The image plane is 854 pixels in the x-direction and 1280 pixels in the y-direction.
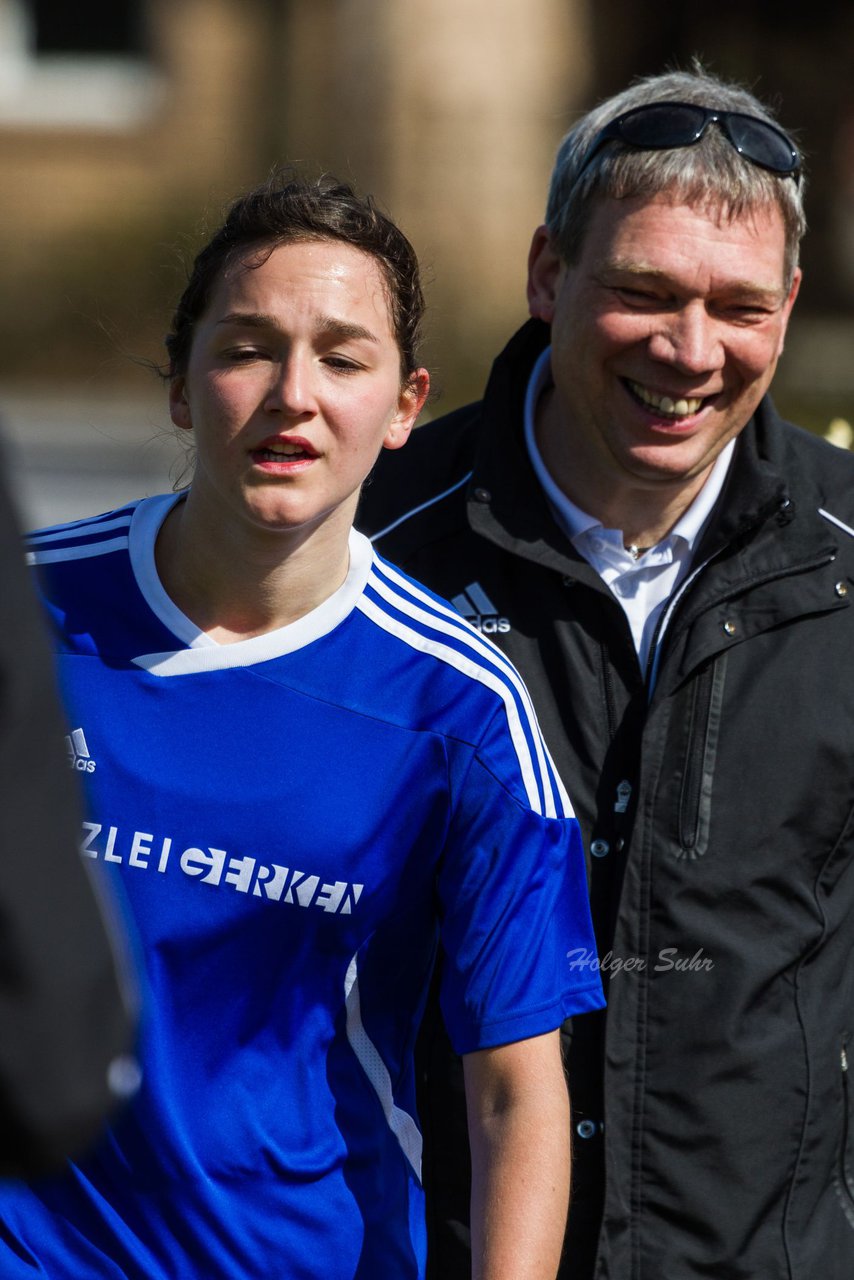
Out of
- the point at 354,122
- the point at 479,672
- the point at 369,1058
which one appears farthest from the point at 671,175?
the point at 354,122

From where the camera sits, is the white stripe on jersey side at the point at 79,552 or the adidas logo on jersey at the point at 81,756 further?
the white stripe on jersey side at the point at 79,552

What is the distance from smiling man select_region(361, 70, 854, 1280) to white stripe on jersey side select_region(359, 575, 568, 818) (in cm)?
51

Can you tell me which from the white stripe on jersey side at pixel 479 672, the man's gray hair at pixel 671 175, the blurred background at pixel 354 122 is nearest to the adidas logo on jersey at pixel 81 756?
the white stripe on jersey side at pixel 479 672

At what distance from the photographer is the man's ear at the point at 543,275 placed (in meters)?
3.35

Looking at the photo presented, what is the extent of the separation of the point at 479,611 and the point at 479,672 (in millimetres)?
636

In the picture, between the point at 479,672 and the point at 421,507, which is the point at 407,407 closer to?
the point at 479,672

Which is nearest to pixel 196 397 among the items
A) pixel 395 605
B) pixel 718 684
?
pixel 395 605

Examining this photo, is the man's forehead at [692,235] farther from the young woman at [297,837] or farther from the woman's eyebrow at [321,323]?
the woman's eyebrow at [321,323]

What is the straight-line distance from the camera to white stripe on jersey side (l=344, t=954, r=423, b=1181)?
2.35 meters

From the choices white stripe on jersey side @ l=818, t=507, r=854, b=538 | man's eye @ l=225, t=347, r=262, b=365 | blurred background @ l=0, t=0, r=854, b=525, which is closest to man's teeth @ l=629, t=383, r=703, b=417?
white stripe on jersey side @ l=818, t=507, r=854, b=538

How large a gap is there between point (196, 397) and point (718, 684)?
3.38 ft

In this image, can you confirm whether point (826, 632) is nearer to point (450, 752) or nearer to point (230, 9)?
point (450, 752)

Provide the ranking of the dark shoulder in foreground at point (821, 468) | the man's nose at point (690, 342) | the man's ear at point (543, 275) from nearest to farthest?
1. the man's nose at point (690, 342)
2. the dark shoulder in foreground at point (821, 468)
3. the man's ear at point (543, 275)

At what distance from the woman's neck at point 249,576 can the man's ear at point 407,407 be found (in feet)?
0.62
